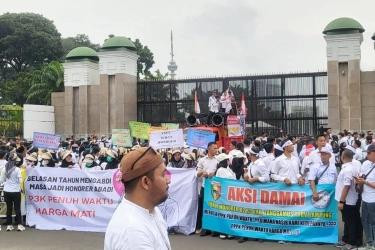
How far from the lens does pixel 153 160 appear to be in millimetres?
2221

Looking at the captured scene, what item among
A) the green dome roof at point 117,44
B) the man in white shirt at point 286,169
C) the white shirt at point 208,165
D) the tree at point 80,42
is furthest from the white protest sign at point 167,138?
the tree at point 80,42

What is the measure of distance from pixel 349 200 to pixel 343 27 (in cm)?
1605

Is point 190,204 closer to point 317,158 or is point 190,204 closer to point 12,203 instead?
point 317,158

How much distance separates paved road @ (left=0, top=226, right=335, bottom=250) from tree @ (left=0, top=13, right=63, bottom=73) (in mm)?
55316

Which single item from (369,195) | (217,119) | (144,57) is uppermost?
(144,57)

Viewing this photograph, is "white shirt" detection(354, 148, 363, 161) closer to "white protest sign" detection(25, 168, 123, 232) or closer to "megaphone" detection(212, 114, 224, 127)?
"megaphone" detection(212, 114, 224, 127)

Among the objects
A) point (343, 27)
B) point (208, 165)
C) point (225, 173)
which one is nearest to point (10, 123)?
point (343, 27)

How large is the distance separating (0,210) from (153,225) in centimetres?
846

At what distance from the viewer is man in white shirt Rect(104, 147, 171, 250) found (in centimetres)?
204

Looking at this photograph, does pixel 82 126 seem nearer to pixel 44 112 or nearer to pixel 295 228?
pixel 44 112

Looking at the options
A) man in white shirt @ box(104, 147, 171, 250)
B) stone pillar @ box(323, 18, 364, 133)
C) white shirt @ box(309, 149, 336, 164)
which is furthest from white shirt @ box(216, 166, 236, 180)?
stone pillar @ box(323, 18, 364, 133)

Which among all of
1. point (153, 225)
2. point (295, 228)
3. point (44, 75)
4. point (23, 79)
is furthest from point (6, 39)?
point (153, 225)

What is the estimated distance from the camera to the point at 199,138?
1090cm

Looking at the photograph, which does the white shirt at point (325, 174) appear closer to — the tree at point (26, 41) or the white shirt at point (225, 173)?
the white shirt at point (225, 173)
